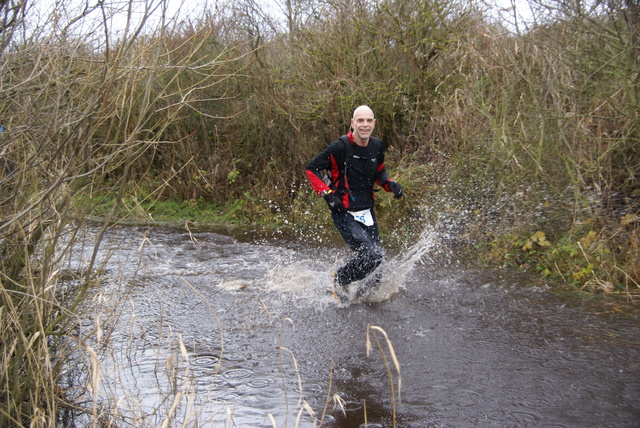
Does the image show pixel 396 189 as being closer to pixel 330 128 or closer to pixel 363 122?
pixel 363 122

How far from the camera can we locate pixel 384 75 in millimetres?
11133

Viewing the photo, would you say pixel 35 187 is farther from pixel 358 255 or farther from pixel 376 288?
pixel 376 288

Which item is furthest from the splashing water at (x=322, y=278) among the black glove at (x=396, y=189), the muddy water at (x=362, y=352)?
the black glove at (x=396, y=189)

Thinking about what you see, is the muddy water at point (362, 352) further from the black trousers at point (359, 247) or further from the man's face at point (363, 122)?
the man's face at point (363, 122)

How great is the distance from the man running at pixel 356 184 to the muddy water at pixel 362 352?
1.85 ft

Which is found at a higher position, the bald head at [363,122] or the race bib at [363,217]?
the bald head at [363,122]

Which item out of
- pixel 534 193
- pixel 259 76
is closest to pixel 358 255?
pixel 534 193

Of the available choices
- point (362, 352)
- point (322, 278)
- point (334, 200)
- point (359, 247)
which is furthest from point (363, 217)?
point (362, 352)

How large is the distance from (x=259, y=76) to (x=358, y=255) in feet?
25.4

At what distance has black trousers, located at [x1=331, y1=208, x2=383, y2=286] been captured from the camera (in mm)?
6191

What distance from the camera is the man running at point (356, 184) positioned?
619 cm

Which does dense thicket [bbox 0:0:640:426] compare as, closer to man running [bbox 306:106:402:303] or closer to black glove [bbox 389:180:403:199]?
man running [bbox 306:106:402:303]

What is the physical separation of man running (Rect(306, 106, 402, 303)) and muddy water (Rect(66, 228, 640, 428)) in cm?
56

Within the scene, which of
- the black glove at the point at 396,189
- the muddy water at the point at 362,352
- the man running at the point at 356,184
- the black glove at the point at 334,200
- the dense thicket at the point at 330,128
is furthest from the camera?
the black glove at the point at 396,189
